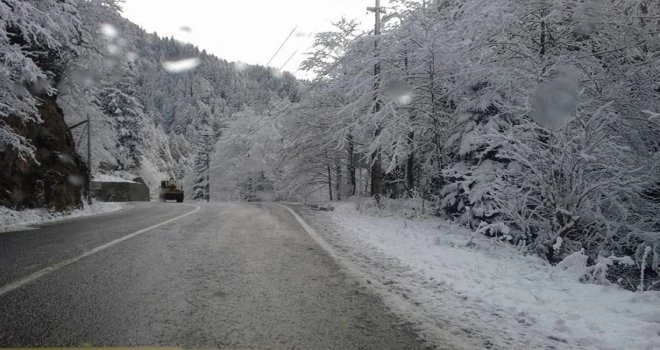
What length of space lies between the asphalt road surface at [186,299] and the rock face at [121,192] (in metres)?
35.0

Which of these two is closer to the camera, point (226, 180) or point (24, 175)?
point (24, 175)

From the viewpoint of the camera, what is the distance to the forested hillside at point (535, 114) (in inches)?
290

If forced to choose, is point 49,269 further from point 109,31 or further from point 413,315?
point 109,31

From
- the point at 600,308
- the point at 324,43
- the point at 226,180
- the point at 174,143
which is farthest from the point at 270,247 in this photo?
the point at 174,143

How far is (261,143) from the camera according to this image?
42.7m

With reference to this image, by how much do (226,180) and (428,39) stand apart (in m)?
42.7

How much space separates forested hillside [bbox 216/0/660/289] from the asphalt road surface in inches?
121

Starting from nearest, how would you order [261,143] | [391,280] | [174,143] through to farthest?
[391,280]
[261,143]
[174,143]

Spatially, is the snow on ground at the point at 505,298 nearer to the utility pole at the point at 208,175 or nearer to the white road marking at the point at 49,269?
the white road marking at the point at 49,269

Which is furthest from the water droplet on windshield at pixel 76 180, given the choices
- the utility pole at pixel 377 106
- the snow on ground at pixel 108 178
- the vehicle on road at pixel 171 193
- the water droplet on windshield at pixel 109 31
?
the snow on ground at pixel 108 178

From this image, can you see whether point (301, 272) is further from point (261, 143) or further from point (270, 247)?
point (261, 143)

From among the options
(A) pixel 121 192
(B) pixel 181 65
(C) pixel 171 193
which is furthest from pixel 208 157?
(B) pixel 181 65

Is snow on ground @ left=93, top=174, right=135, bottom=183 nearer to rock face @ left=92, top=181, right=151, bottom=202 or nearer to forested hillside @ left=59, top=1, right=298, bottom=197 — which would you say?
rock face @ left=92, top=181, right=151, bottom=202

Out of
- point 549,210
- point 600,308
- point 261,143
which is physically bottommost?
point 600,308
